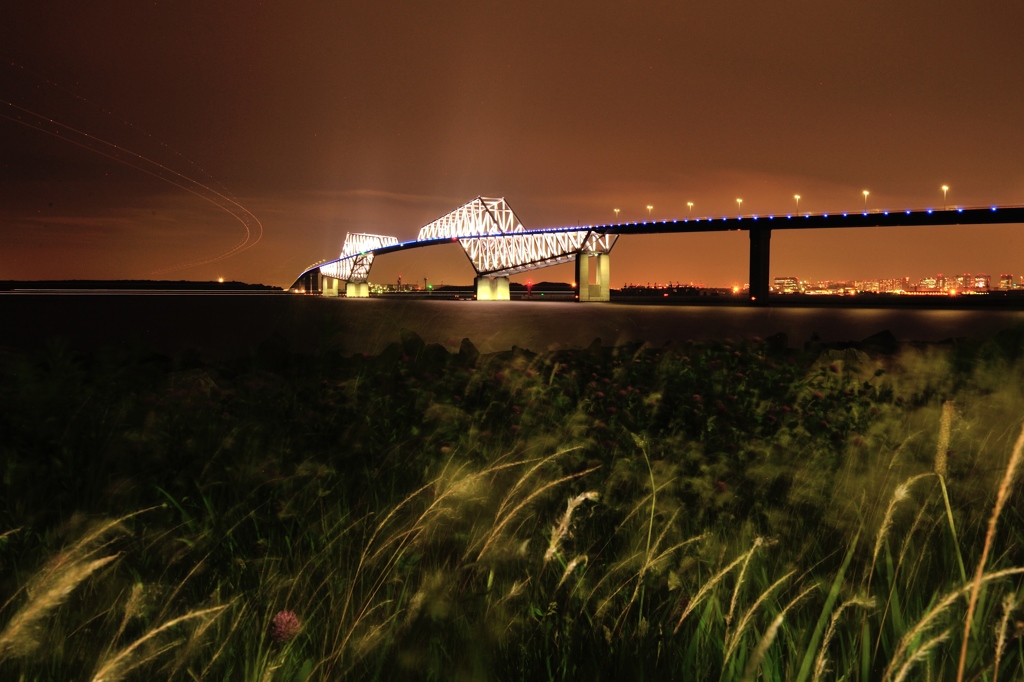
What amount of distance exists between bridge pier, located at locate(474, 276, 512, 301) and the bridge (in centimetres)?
3

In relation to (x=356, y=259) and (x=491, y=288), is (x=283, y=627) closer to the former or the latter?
(x=491, y=288)

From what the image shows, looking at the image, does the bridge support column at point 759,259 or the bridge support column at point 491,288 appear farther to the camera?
the bridge support column at point 491,288

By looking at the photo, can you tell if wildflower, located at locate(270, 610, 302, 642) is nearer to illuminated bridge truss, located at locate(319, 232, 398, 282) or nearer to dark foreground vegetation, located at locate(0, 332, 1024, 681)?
dark foreground vegetation, located at locate(0, 332, 1024, 681)

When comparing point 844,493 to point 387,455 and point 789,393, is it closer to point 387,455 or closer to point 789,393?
point 789,393

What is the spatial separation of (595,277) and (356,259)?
51789 millimetres

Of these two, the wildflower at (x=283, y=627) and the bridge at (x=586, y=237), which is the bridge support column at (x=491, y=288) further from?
the wildflower at (x=283, y=627)

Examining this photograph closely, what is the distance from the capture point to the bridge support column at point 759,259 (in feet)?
287

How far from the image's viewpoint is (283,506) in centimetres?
411

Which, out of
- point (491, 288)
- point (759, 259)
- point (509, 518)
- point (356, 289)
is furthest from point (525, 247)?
point (509, 518)

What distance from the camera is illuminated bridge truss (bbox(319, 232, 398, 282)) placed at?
13435 centimetres

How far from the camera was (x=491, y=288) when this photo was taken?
109 meters

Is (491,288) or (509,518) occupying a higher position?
(491,288)

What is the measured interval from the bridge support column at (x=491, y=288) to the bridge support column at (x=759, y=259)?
1428 inches

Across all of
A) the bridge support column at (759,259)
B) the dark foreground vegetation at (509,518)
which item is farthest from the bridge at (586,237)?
the dark foreground vegetation at (509,518)
